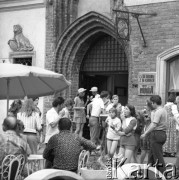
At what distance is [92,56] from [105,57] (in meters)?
0.61

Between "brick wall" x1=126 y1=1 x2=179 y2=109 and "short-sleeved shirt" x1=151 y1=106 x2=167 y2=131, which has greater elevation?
"brick wall" x1=126 y1=1 x2=179 y2=109

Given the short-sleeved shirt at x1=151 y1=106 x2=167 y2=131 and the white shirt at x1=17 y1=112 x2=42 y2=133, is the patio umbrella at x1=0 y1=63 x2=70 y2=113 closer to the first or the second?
the white shirt at x1=17 y1=112 x2=42 y2=133

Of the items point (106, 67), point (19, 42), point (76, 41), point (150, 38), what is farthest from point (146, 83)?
point (19, 42)

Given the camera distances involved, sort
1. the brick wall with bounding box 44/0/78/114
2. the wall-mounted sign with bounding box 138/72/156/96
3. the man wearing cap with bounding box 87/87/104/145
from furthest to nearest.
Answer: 1. the brick wall with bounding box 44/0/78/114
2. the wall-mounted sign with bounding box 138/72/156/96
3. the man wearing cap with bounding box 87/87/104/145

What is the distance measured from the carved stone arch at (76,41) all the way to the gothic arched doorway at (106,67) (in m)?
0.27

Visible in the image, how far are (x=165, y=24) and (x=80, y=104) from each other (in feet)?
11.6

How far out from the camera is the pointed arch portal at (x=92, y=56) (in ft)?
66.3

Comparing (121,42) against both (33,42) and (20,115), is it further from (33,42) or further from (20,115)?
(20,115)

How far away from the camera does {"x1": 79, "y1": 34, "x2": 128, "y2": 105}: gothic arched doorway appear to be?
2036 centimetres

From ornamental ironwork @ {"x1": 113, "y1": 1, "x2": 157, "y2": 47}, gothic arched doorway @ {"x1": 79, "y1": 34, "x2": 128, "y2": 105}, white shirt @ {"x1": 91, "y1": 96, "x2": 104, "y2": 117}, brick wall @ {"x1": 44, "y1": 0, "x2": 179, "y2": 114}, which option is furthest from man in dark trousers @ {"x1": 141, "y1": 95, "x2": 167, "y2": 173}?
gothic arched doorway @ {"x1": 79, "y1": 34, "x2": 128, "y2": 105}

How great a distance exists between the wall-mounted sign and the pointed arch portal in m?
1.57

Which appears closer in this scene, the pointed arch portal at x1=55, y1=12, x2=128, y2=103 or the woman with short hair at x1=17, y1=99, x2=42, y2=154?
the woman with short hair at x1=17, y1=99, x2=42, y2=154

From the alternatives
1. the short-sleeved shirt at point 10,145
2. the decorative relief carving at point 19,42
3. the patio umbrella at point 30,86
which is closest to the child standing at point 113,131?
the patio umbrella at point 30,86

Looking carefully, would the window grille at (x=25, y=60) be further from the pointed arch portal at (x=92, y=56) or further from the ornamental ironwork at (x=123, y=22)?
the ornamental ironwork at (x=123, y=22)
